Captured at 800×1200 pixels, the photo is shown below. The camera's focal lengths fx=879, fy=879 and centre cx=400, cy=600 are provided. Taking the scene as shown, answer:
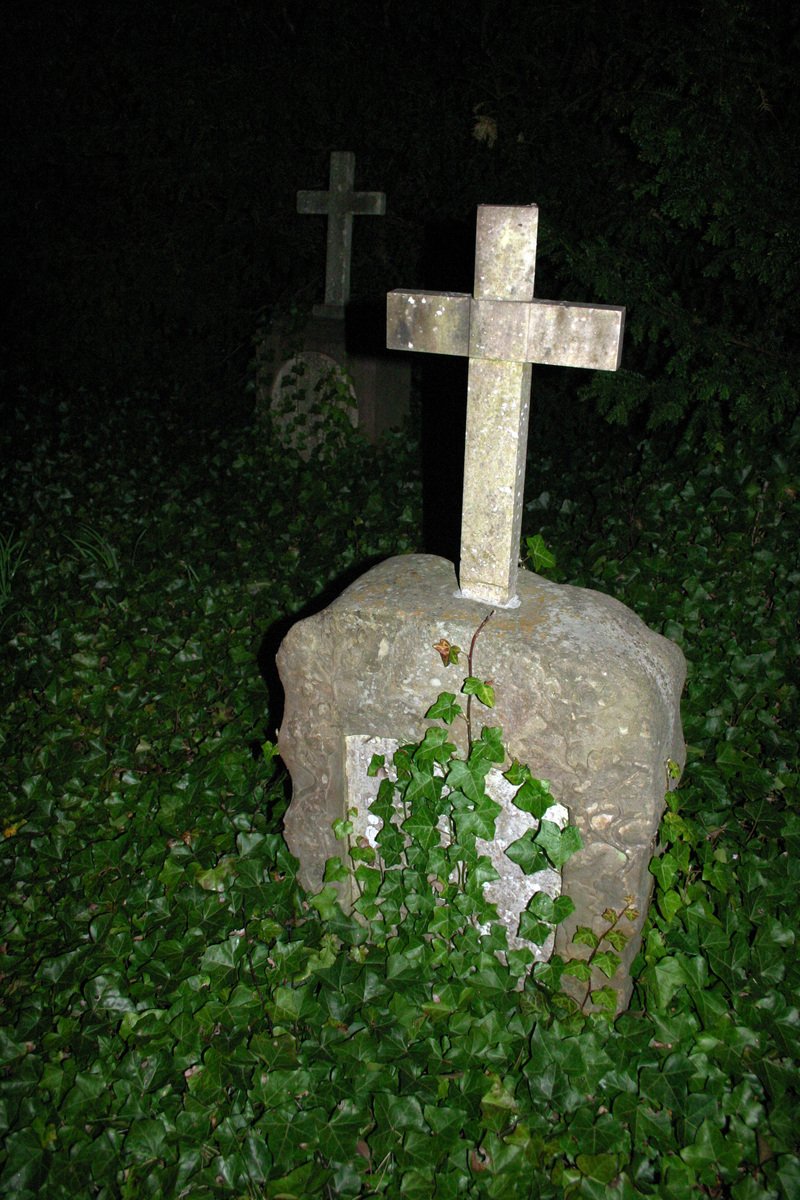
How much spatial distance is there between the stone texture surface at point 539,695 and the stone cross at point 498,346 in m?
0.17

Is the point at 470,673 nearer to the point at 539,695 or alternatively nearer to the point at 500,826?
the point at 539,695

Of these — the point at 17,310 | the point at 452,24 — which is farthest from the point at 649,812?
the point at 17,310

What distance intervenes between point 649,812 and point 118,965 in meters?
1.48

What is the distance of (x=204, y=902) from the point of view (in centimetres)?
251

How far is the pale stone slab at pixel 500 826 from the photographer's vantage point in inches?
92.0

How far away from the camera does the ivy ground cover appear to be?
1958 mm

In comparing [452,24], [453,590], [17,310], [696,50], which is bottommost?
[453,590]

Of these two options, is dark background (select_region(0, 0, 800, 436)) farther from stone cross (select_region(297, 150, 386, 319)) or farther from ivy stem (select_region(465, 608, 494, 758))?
ivy stem (select_region(465, 608, 494, 758))

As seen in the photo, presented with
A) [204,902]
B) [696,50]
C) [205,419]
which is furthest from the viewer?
[205,419]

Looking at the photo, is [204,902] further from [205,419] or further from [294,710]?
[205,419]

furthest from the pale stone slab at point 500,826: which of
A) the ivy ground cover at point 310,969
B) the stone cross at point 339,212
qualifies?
the stone cross at point 339,212

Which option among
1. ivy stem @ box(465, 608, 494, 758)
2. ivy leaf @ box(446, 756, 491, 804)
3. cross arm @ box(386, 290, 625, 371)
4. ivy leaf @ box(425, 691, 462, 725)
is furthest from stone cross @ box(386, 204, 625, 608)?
ivy leaf @ box(446, 756, 491, 804)

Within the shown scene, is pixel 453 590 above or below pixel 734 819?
above

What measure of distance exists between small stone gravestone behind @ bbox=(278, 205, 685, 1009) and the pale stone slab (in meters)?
0.01
